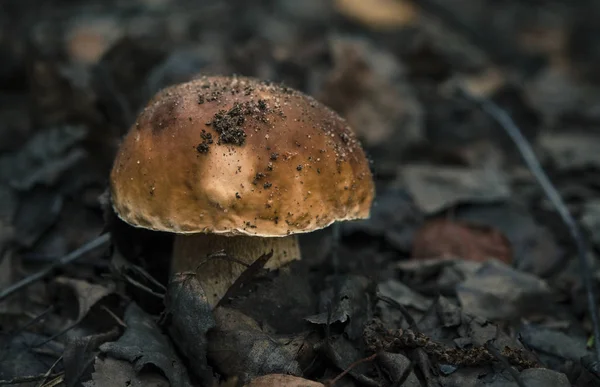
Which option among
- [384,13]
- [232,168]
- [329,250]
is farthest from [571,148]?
[384,13]

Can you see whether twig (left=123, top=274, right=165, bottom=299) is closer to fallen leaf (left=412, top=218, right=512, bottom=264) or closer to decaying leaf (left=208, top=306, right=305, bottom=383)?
decaying leaf (left=208, top=306, right=305, bottom=383)

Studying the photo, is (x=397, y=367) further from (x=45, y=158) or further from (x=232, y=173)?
(x=45, y=158)

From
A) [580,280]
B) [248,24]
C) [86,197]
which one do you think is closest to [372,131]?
[580,280]

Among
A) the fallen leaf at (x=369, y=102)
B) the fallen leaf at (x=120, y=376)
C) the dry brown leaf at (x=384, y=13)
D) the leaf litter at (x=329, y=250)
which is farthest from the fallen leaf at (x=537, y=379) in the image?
the dry brown leaf at (x=384, y=13)

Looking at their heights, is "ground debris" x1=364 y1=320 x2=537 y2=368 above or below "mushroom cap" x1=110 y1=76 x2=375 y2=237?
below

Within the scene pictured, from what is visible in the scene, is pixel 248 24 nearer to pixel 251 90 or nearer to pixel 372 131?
pixel 372 131

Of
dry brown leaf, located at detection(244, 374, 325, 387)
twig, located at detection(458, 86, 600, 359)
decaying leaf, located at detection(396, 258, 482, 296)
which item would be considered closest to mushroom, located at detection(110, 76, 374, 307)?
dry brown leaf, located at detection(244, 374, 325, 387)

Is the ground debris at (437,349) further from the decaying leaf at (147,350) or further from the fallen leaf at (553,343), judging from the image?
the decaying leaf at (147,350)

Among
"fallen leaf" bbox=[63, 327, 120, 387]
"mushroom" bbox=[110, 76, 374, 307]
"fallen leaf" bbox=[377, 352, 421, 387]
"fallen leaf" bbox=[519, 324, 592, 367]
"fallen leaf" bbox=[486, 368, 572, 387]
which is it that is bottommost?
"fallen leaf" bbox=[519, 324, 592, 367]
